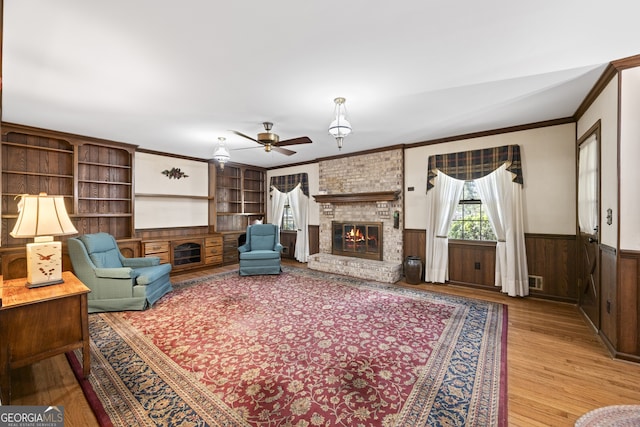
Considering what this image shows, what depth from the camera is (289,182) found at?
7.30 metres

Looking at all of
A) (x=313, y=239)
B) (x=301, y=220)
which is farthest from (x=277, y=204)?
(x=313, y=239)

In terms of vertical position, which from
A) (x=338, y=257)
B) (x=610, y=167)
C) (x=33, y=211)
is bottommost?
(x=338, y=257)

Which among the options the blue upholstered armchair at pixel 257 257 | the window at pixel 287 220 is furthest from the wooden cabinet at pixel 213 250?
the window at pixel 287 220

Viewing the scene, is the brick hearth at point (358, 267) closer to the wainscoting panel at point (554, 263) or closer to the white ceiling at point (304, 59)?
the wainscoting panel at point (554, 263)

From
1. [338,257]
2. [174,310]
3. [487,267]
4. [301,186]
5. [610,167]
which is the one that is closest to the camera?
[610,167]

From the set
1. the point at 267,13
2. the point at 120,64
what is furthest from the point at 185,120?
the point at 267,13

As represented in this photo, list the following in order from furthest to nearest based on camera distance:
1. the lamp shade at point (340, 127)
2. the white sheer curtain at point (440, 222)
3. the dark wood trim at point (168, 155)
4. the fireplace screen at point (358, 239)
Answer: the fireplace screen at point (358, 239) → the dark wood trim at point (168, 155) → the white sheer curtain at point (440, 222) → the lamp shade at point (340, 127)

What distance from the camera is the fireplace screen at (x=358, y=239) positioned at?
5785mm

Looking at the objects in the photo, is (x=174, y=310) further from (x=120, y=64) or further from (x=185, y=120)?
(x=120, y=64)

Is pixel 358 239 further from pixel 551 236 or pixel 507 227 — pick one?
pixel 551 236

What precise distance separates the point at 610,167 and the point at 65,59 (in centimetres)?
505

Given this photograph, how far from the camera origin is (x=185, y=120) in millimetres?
3922

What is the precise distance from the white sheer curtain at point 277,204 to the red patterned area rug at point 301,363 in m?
3.53

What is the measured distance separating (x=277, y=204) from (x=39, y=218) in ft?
17.6
